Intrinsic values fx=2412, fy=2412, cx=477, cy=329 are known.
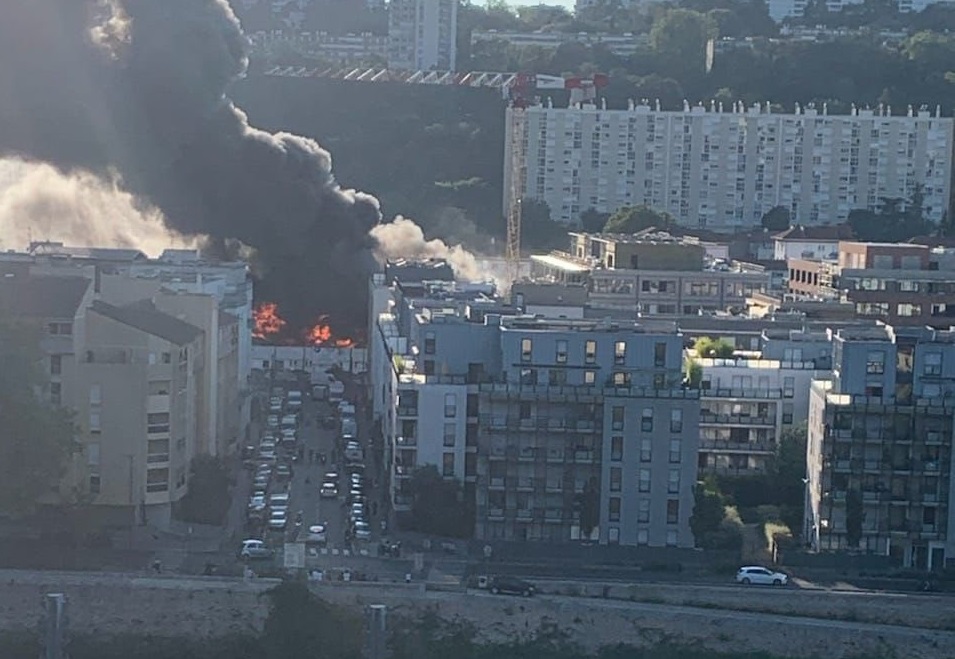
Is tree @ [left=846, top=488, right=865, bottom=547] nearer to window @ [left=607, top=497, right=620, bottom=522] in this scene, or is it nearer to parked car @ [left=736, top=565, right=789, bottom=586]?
parked car @ [left=736, top=565, right=789, bottom=586]

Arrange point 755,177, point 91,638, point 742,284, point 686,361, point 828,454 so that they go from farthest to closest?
point 755,177 → point 742,284 → point 686,361 → point 828,454 → point 91,638

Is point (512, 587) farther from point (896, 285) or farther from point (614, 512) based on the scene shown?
point (896, 285)

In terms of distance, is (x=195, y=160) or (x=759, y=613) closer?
(x=759, y=613)

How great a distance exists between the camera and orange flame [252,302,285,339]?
45522mm

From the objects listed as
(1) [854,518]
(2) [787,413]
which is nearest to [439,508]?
(1) [854,518]

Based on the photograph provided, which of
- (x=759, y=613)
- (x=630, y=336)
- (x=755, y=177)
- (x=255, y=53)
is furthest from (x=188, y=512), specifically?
(x=255, y=53)

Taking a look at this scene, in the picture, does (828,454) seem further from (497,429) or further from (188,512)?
(188,512)

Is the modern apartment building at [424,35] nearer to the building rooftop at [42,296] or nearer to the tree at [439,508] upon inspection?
the building rooftop at [42,296]

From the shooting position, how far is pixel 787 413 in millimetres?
30172

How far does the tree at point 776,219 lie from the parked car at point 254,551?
3874cm

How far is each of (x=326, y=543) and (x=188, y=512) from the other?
1.94 m

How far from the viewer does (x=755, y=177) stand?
65.7m

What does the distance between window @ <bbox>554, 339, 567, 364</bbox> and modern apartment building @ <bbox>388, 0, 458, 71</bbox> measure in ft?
182

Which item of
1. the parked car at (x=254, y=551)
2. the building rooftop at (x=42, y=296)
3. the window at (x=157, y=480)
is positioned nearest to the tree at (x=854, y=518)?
the parked car at (x=254, y=551)
